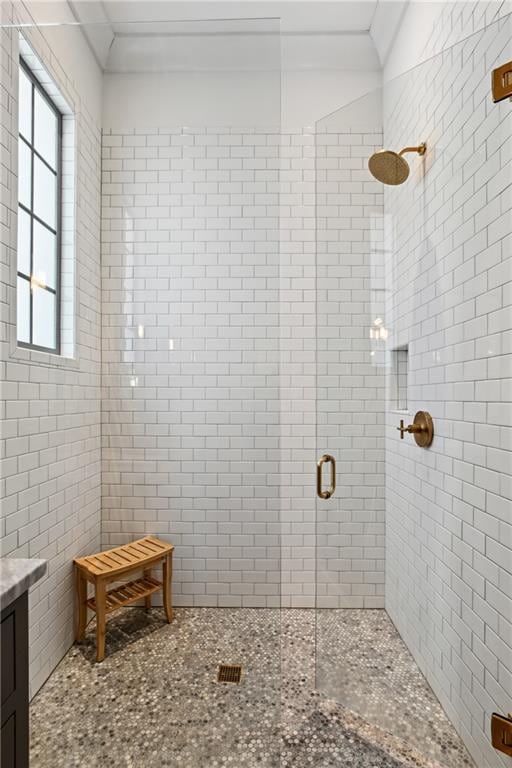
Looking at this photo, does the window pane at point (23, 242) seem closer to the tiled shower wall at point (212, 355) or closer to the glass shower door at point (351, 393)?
the tiled shower wall at point (212, 355)

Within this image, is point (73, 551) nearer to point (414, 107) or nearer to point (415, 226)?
point (415, 226)

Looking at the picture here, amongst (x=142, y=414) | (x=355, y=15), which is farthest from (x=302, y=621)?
(x=355, y=15)

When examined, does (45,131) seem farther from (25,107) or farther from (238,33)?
(238,33)

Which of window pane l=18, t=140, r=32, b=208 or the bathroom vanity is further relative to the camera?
window pane l=18, t=140, r=32, b=208

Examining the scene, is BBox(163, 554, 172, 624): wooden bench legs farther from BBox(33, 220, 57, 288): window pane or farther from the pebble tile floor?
BBox(33, 220, 57, 288): window pane

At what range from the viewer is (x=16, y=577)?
982 millimetres

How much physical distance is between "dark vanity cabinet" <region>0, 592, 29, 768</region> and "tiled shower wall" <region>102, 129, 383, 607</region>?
76cm

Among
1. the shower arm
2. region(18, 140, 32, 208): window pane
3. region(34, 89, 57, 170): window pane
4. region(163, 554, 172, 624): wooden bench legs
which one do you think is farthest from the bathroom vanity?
the shower arm

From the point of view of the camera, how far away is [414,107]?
5.29 feet

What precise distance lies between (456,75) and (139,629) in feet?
7.72

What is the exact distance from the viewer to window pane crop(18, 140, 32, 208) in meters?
1.68

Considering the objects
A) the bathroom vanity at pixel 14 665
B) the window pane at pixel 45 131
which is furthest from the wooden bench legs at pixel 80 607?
the window pane at pixel 45 131

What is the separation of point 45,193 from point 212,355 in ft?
3.05

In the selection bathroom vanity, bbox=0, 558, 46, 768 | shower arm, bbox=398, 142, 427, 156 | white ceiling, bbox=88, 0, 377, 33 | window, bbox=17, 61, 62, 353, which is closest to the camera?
bathroom vanity, bbox=0, 558, 46, 768
